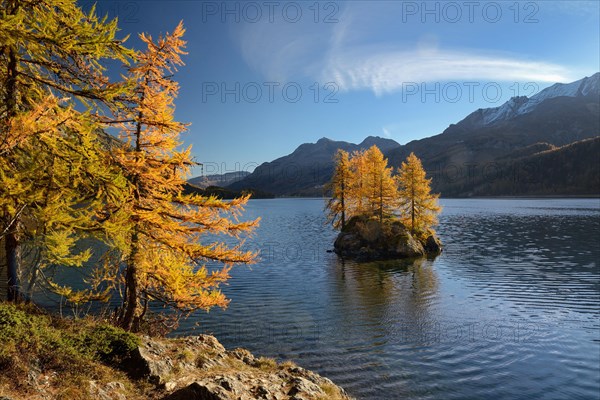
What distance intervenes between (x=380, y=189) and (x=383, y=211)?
3.57 m

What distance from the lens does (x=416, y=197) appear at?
52469 millimetres

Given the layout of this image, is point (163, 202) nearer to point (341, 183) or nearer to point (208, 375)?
point (208, 375)

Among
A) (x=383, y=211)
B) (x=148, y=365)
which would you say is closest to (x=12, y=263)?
(x=148, y=365)

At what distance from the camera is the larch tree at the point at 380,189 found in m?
50.8

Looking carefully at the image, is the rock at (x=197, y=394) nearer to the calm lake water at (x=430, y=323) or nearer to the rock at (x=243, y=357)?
the rock at (x=243, y=357)

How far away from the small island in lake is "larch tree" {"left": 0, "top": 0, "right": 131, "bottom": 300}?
41332mm

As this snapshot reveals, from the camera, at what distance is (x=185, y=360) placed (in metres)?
11.8

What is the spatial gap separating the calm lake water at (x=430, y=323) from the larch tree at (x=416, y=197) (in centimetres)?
762

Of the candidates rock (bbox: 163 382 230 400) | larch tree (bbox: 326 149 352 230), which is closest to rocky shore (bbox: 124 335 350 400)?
rock (bbox: 163 382 230 400)

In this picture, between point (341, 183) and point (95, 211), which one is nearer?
point (95, 211)

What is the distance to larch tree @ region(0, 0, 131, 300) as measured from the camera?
8.02m

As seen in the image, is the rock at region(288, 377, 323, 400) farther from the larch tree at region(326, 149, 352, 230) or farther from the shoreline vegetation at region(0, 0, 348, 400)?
the larch tree at region(326, 149, 352, 230)

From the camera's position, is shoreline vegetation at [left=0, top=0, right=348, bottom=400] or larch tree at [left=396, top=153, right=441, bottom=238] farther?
larch tree at [left=396, top=153, right=441, bottom=238]

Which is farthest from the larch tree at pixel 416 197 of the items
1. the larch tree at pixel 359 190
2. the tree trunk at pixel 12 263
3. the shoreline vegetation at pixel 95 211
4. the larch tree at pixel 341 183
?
the tree trunk at pixel 12 263
